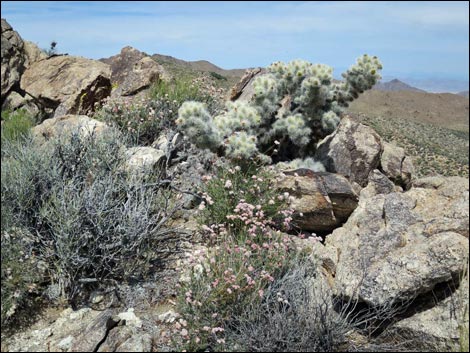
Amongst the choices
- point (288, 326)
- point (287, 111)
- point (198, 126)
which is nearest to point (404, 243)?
point (288, 326)

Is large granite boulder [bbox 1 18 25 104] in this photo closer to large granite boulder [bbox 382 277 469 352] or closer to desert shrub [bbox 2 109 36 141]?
desert shrub [bbox 2 109 36 141]

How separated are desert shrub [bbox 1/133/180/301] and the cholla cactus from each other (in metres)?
1.52

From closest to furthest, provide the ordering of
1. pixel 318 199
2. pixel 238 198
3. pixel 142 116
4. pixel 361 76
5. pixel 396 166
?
pixel 238 198
pixel 318 199
pixel 396 166
pixel 361 76
pixel 142 116

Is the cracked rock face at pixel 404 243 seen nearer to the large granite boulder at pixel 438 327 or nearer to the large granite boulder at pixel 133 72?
the large granite boulder at pixel 438 327

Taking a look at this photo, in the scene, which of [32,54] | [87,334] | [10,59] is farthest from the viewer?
[32,54]

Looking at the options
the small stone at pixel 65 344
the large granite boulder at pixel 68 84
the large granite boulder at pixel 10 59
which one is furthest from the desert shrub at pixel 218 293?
the large granite boulder at pixel 10 59

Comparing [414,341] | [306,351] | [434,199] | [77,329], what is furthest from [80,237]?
[434,199]

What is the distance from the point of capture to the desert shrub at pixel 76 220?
193 inches

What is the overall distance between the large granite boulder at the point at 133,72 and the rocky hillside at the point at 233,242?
2.99 metres

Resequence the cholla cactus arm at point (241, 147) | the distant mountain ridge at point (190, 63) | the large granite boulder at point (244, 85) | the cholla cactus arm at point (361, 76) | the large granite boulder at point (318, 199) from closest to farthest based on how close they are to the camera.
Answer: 1. the large granite boulder at point (318, 199)
2. the cholla cactus arm at point (241, 147)
3. the cholla cactus arm at point (361, 76)
4. the large granite boulder at point (244, 85)
5. the distant mountain ridge at point (190, 63)

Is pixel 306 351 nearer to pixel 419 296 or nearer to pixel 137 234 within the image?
pixel 419 296

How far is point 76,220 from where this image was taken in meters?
5.00

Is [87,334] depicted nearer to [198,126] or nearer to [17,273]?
[17,273]

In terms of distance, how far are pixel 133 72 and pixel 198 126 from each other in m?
5.27
